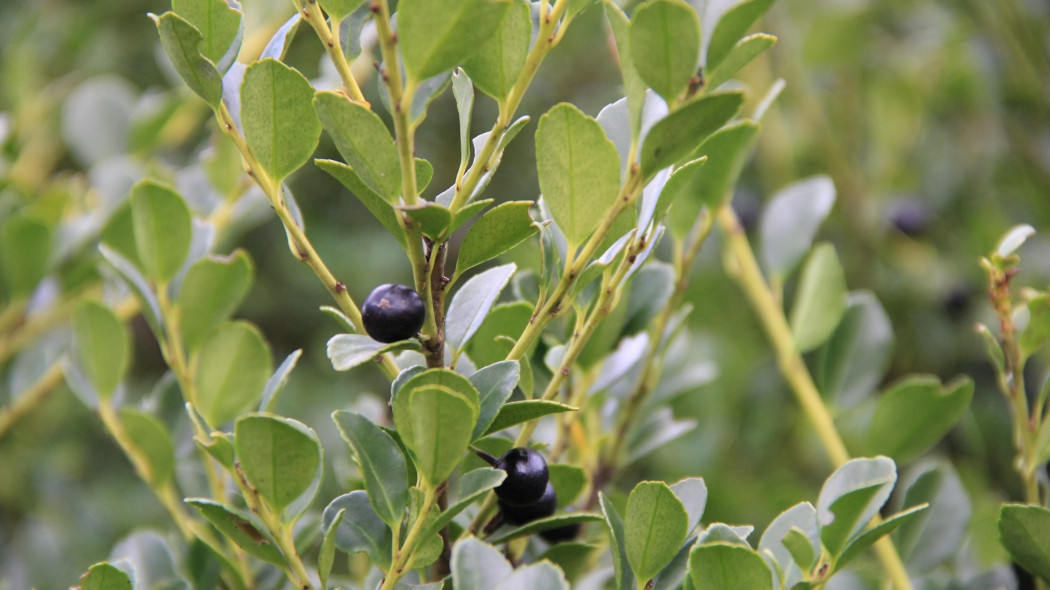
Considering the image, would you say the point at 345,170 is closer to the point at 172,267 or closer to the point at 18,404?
the point at 172,267

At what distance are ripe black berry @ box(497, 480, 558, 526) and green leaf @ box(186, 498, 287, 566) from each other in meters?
0.17

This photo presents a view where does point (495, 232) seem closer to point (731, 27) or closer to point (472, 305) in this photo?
point (472, 305)

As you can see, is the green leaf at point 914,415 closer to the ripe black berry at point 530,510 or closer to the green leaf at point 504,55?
the ripe black berry at point 530,510

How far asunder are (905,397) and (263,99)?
0.68 m

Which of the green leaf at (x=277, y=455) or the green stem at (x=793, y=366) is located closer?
the green leaf at (x=277, y=455)

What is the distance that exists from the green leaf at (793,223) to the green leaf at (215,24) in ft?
2.22

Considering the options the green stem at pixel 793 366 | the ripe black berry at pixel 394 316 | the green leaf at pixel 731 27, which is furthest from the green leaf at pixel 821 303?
the ripe black berry at pixel 394 316

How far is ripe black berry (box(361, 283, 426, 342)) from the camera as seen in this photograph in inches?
20.1

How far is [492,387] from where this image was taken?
0.53 metres

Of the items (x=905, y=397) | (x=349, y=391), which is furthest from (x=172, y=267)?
(x=349, y=391)

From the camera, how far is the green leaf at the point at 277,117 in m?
0.54

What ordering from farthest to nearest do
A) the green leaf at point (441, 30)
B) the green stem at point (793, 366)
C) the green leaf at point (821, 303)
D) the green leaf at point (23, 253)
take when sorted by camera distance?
1. the green leaf at point (23, 253)
2. the green leaf at point (821, 303)
3. the green stem at point (793, 366)
4. the green leaf at point (441, 30)

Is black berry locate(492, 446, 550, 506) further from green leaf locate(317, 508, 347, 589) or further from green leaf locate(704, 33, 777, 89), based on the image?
green leaf locate(704, 33, 777, 89)

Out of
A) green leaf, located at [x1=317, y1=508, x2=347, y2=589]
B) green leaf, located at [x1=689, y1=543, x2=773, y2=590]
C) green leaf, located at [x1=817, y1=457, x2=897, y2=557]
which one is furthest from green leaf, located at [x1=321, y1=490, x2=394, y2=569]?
green leaf, located at [x1=817, y1=457, x2=897, y2=557]
